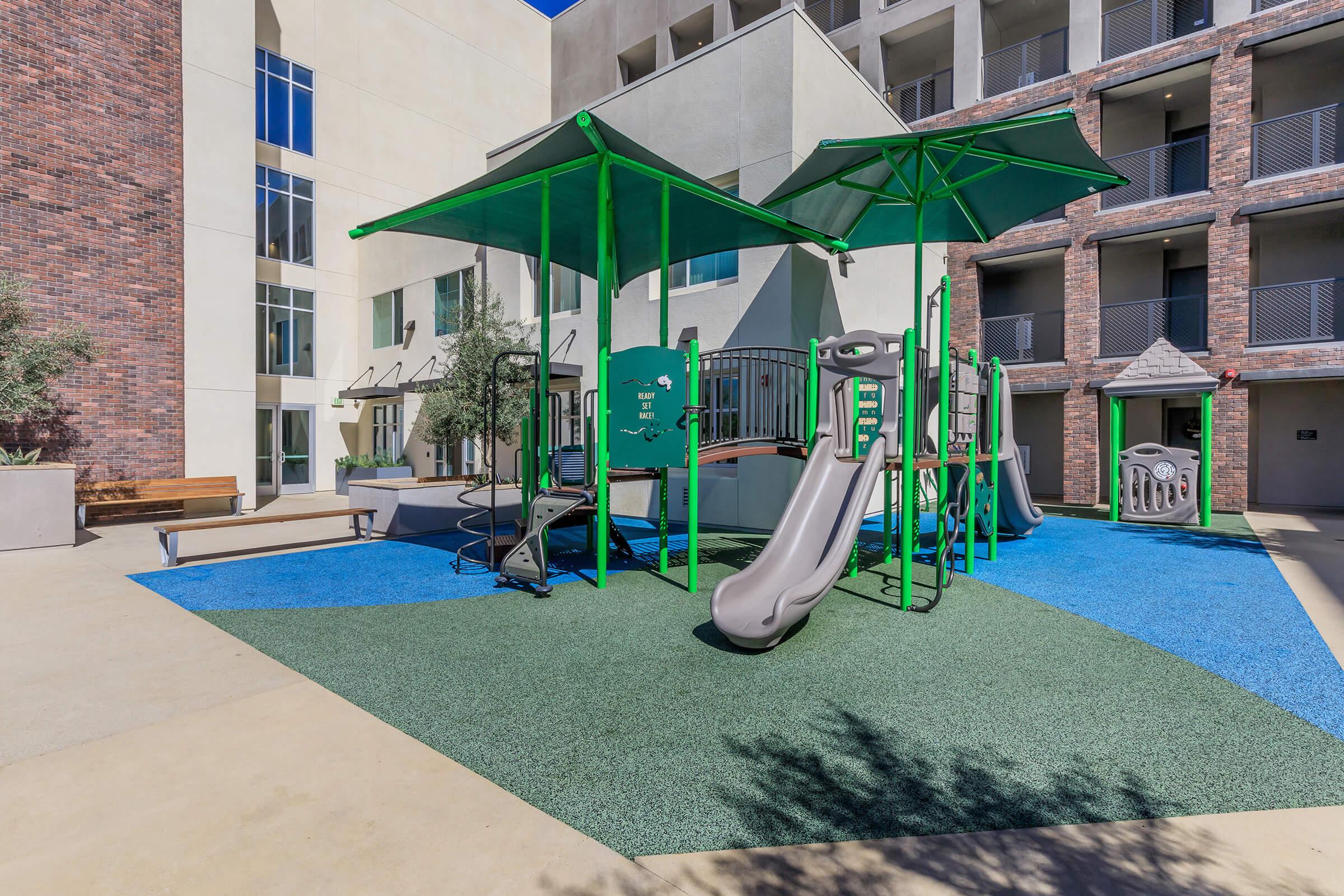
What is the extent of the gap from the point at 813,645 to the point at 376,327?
18.8 m

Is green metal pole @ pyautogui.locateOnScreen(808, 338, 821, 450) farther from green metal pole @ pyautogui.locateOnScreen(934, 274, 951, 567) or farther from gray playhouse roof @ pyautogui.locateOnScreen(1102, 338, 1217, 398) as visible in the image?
gray playhouse roof @ pyautogui.locateOnScreen(1102, 338, 1217, 398)

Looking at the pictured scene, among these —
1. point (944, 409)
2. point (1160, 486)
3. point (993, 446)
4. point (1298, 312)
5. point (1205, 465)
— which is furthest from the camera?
point (1298, 312)

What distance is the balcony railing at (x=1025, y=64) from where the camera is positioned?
17.5 metres

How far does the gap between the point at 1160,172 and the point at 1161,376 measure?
22.0 feet

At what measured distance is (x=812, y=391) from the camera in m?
7.09

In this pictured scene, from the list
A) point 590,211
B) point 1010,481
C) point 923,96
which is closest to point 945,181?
point 1010,481

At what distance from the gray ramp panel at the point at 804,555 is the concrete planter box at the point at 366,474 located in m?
13.3

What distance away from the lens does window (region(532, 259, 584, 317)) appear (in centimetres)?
1411

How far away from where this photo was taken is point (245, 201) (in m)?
14.8

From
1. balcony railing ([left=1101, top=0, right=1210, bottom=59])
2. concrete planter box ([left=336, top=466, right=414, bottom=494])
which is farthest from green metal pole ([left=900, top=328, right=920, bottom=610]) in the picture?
balcony railing ([left=1101, top=0, right=1210, bottom=59])

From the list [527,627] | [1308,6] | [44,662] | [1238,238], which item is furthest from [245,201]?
[1308,6]

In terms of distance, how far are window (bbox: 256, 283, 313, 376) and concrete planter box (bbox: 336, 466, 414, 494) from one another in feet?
10.5

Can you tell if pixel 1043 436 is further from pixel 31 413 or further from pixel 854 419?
pixel 31 413

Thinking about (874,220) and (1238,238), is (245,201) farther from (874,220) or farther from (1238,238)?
(1238,238)
